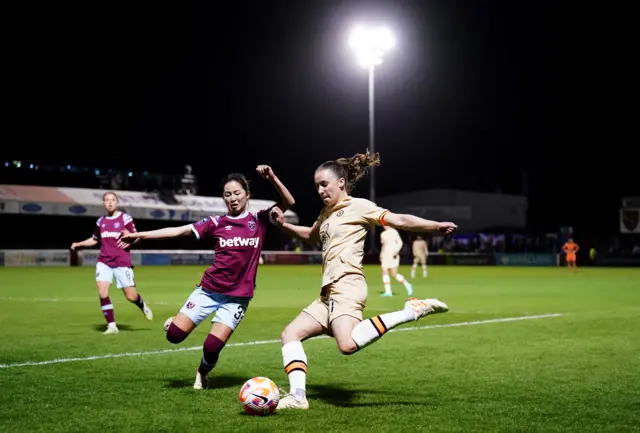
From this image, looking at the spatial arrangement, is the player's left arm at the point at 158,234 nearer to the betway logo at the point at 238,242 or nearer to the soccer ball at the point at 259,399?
the betway logo at the point at 238,242

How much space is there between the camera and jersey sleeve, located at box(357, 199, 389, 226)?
24.6ft

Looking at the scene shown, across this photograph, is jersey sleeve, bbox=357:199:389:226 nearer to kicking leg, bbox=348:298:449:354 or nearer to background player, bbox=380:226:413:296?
kicking leg, bbox=348:298:449:354

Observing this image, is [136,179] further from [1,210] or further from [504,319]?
[504,319]

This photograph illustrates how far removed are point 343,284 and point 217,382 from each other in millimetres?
2309

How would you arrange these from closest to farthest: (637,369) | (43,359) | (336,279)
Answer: (336,279) → (637,369) → (43,359)

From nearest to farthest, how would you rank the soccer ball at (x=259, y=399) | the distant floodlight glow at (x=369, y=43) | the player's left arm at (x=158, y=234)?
the soccer ball at (x=259, y=399)
the player's left arm at (x=158, y=234)
the distant floodlight glow at (x=369, y=43)

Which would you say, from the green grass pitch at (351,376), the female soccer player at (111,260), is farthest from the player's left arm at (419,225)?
the female soccer player at (111,260)

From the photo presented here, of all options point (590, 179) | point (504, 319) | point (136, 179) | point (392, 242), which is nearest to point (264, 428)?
point (504, 319)

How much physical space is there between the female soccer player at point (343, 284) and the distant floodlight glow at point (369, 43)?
41526 millimetres

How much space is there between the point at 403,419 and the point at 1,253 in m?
43.2

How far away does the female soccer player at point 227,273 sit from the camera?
8320 mm

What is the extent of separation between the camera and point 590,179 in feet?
262

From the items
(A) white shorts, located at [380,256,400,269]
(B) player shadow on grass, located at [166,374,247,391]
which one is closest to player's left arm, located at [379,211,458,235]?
(B) player shadow on grass, located at [166,374,247,391]

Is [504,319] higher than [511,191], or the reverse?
[511,191]
